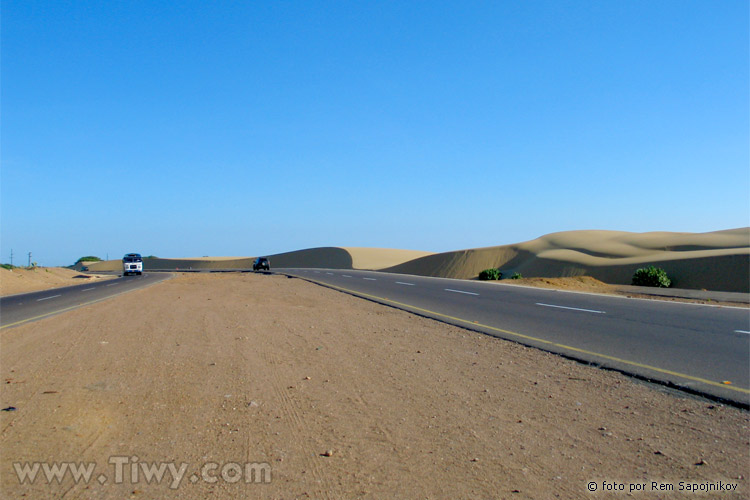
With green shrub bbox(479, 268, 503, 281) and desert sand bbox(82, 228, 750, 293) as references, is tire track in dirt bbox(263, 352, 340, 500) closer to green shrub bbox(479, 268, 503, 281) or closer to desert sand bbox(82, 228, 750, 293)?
desert sand bbox(82, 228, 750, 293)

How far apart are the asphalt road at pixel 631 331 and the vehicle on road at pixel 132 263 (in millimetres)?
54812

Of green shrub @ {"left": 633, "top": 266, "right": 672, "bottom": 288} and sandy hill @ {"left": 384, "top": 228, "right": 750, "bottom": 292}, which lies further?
sandy hill @ {"left": 384, "top": 228, "right": 750, "bottom": 292}

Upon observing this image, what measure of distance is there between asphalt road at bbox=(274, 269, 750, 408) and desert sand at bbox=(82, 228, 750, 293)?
22.1 m

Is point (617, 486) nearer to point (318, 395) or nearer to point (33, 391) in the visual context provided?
point (318, 395)

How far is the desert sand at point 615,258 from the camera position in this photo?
1425 inches

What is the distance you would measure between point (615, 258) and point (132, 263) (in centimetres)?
5643

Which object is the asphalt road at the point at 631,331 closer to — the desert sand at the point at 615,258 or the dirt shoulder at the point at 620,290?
the dirt shoulder at the point at 620,290

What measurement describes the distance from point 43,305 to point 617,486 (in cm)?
2271

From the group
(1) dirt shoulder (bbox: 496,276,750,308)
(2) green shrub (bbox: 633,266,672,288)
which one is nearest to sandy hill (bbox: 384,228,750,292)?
(2) green shrub (bbox: 633,266,672,288)

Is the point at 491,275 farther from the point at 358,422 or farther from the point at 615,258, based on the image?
the point at 358,422

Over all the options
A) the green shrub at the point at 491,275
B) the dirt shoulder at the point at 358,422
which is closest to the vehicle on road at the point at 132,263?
the green shrub at the point at 491,275

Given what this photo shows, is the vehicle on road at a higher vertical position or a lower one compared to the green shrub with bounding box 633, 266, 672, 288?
higher

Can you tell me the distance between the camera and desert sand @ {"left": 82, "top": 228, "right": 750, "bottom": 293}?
1425 inches

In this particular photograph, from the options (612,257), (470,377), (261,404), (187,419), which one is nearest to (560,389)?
(470,377)
